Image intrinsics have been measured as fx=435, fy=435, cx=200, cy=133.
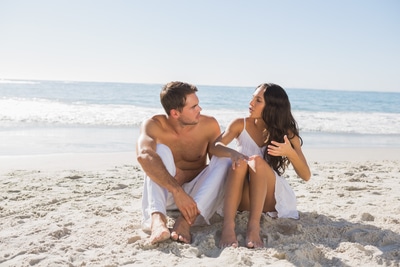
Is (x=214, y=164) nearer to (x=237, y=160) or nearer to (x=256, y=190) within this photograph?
(x=237, y=160)

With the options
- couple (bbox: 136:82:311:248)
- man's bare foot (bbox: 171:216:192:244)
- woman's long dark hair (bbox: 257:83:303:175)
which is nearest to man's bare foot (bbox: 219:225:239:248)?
couple (bbox: 136:82:311:248)

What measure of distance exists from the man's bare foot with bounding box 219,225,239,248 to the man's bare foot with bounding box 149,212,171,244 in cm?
39

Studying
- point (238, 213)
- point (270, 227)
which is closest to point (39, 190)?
point (238, 213)

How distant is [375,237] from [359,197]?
1498mm

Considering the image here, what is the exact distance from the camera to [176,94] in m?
3.60

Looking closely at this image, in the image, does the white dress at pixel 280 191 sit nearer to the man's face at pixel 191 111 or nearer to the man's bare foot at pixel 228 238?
the man's face at pixel 191 111

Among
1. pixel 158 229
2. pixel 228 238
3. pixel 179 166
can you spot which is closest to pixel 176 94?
pixel 179 166

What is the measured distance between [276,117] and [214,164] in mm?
676

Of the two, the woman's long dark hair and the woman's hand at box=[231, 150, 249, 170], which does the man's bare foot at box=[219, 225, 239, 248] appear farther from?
the woman's long dark hair

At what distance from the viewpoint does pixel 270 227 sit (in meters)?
3.60

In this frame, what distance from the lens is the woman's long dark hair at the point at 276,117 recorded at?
369cm

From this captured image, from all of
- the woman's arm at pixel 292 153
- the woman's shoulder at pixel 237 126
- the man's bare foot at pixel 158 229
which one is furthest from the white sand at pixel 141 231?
the woman's shoulder at pixel 237 126

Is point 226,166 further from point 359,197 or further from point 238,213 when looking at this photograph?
point 359,197

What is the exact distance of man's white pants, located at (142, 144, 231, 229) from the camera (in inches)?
133
